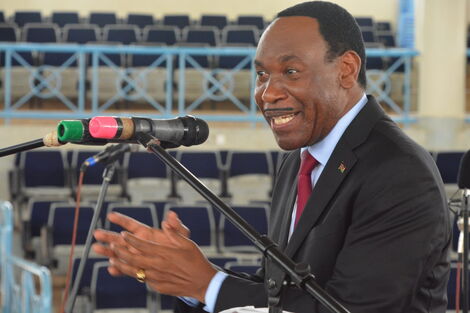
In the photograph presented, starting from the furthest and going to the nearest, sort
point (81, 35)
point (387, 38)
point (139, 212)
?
1. point (387, 38)
2. point (81, 35)
3. point (139, 212)

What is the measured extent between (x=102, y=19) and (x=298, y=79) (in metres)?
11.6

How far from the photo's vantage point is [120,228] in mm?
7766

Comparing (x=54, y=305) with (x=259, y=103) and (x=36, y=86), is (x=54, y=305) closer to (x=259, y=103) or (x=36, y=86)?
(x=36, y=86)

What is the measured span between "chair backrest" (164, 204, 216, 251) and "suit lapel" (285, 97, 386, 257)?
5912 millimetres

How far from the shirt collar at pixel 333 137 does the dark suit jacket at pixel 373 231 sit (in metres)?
0.02

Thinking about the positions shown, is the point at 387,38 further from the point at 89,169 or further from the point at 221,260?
the point at 221,260

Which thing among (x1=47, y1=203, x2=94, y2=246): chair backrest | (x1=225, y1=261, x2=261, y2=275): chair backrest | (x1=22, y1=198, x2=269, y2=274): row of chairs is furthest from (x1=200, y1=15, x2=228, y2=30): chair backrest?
(x1=225, y1=261, x2=261, y2=275): chair backrest

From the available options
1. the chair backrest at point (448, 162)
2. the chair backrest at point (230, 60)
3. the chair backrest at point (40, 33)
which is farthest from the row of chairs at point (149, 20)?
the chair backrest at point (448, 162)

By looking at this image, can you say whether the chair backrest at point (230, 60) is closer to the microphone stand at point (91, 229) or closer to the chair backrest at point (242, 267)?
the chair backrest at point (242, 267)

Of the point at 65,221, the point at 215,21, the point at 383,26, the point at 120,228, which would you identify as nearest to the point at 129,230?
the point at 120,228

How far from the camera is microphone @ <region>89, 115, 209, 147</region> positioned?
1954 mm

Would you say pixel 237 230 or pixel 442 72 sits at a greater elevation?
pixel 442 72

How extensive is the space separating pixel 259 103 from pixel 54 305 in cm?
648

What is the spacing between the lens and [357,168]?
215 cm
